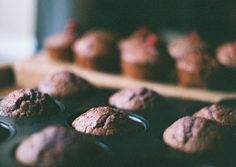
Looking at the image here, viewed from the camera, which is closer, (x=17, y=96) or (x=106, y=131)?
(x=106, y=131)

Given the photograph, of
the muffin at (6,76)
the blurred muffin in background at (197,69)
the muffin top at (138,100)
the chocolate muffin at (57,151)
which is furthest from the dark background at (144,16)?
the chocolate muffin at (57,151)

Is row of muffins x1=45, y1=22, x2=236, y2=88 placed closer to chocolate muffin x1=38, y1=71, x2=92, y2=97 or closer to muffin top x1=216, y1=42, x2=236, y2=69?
muffin top x1=216, y1=42, x2=236, y2=69

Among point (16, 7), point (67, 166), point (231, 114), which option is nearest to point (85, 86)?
point (231, 114)

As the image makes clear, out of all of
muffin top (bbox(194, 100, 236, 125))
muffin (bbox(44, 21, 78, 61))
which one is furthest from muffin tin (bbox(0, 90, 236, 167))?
muffin (bbox(44, 21, 78, 61))

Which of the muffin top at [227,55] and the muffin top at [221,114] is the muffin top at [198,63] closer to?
the muffin top at [227,55]

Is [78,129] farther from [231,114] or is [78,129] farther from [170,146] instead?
[231,114]
